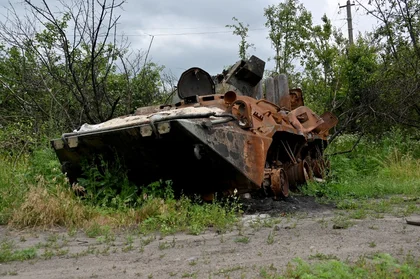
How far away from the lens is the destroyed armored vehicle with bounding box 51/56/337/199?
20.8ft

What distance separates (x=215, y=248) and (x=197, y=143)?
1.79 metres

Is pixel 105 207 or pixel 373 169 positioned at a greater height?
pixel 105 207

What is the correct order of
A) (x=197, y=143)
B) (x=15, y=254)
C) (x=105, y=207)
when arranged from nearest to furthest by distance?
(x=15, y=254) < (x=197, y=143) < (x=105, y=207)

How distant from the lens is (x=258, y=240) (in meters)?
5.02

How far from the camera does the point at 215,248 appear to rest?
4.72 metres

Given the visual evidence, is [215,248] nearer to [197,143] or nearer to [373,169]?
[197,143]

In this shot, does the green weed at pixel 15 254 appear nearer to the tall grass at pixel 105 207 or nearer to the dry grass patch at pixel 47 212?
the tall grass at pixel 105 207

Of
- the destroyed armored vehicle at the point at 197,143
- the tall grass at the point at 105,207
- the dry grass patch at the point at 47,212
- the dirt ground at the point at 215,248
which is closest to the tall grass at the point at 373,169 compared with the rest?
the destroyed armored vehicle at the point at 197,143

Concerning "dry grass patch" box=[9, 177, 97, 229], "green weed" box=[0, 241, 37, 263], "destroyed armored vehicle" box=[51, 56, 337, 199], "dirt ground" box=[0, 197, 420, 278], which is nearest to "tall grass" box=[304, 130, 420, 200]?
"destroyed armored vehicle" box=[51, 56, 337, 199]

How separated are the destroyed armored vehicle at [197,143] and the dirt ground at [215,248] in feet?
2.90

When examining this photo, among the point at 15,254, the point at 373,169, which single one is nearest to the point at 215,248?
the point at 15,254

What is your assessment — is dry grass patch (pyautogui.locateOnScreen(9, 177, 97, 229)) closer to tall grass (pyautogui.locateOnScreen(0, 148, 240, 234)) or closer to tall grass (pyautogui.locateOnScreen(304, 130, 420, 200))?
tall grass (pyautogui.locateOnScreen(0, 148, 240, 234))

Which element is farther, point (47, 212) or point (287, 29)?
point (287, 29)

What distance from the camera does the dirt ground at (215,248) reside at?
3.94 metres
